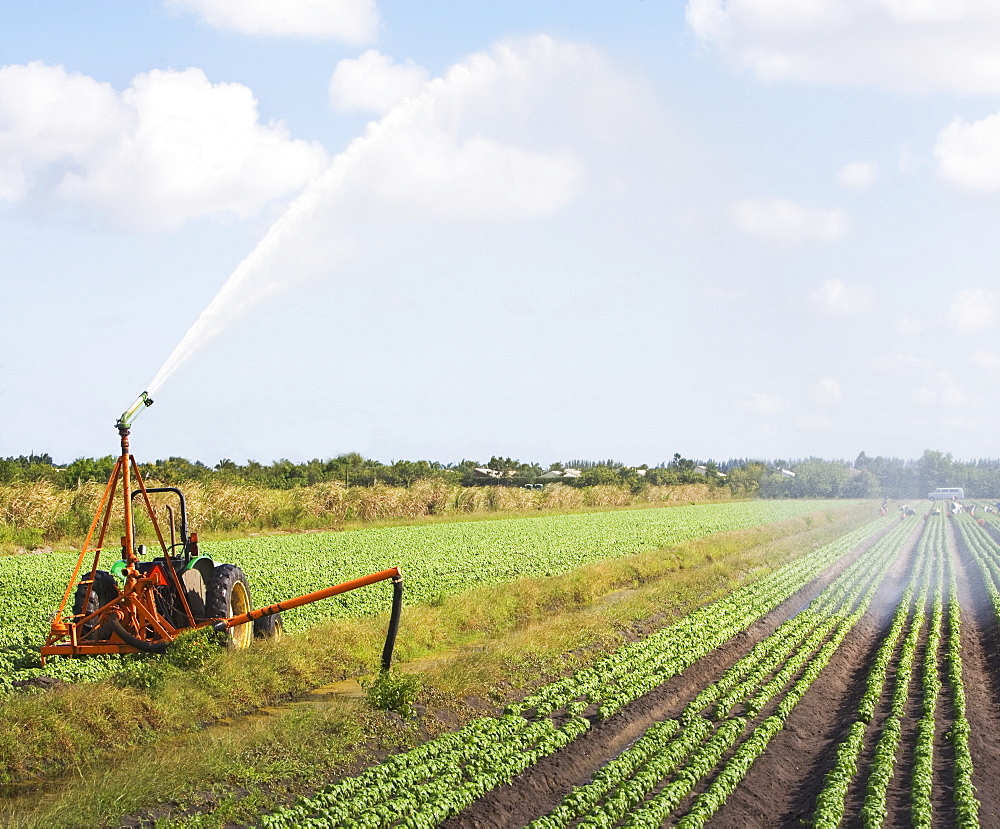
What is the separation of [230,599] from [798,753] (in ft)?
26.2

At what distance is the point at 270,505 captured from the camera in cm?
3844

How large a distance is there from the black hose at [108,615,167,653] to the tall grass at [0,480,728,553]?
19.6 metres

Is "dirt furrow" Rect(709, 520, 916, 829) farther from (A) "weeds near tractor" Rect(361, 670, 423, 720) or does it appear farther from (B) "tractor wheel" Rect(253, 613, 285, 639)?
(B) "tractor wheel" Rect(253, 613, 285, 639)

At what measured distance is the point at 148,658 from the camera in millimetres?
12508

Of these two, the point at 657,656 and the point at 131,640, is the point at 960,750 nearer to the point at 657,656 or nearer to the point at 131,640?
the point at 657,656

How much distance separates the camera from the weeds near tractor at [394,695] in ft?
38.8

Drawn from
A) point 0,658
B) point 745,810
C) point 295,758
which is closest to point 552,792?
point 745,810

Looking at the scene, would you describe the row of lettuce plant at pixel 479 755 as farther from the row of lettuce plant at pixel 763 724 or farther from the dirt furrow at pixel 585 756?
the row of lettuce plant at pixel 763 724

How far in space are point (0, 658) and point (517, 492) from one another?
1807 inches

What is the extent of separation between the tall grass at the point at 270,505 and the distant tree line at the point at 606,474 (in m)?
2.02

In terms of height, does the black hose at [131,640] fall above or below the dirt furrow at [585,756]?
above

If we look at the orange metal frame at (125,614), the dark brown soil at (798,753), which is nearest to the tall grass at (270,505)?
the orange metal frame at (125,614)

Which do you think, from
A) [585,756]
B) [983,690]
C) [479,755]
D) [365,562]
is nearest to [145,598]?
[479,755]

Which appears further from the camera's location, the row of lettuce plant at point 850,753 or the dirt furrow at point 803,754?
the dirt furrow at point 803,754
